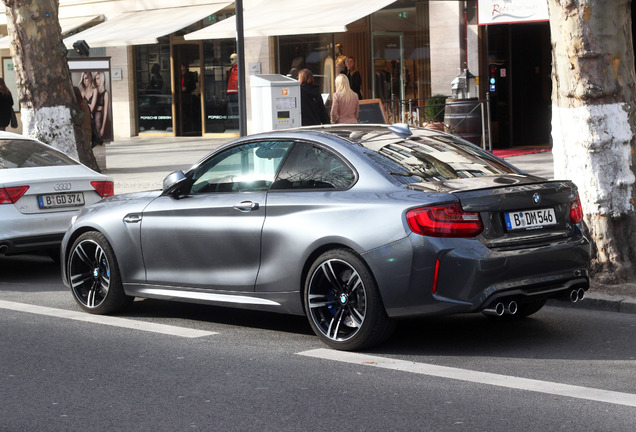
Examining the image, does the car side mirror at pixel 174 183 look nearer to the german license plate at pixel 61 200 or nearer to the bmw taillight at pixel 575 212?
the german license plate at pixel 61 200

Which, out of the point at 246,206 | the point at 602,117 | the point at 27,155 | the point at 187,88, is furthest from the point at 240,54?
the point at 187,88

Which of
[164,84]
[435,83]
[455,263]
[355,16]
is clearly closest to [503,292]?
[455,263]

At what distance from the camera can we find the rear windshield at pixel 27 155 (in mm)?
10641

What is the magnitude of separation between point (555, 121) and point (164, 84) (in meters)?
23.0

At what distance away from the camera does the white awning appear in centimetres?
2138

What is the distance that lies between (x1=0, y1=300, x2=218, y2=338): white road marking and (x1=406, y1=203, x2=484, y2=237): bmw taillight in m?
1.91

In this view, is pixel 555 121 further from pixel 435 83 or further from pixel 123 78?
pixel 123 78

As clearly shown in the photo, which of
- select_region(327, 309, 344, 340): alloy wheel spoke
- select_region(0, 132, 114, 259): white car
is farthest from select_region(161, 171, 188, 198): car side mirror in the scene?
select_region(0, 132, 114, 259): white car

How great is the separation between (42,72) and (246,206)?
9.03 meters

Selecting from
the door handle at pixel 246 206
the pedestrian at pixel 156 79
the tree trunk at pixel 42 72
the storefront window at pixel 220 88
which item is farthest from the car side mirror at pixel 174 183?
the pedestrian at pixel 156 79

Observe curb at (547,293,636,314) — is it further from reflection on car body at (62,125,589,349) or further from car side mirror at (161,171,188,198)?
car side mirror at (161,171,188,198)

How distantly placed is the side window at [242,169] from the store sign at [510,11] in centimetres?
1307

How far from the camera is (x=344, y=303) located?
6.84 meters

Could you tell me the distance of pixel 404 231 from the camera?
21.3 ft
